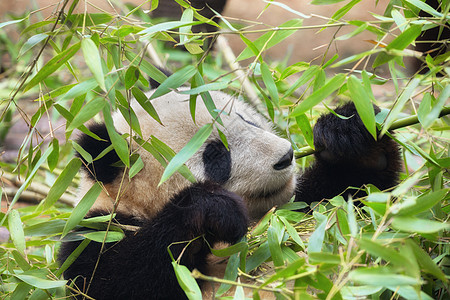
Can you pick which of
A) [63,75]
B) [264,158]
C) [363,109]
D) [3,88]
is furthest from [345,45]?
[363,109]

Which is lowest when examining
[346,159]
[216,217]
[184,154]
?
[346,159]

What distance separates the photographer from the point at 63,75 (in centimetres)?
451

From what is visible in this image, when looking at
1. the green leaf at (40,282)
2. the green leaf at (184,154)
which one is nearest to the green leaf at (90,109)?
the green leaf at (184,154)

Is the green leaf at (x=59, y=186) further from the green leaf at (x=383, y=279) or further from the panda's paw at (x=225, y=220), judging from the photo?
the green leaf at (x=383, y=279)

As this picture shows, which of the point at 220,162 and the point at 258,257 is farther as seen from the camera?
the point at 220,162

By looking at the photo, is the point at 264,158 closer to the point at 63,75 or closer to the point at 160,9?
the point at 160,9

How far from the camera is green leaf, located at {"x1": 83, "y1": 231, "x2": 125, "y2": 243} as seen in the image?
142cm

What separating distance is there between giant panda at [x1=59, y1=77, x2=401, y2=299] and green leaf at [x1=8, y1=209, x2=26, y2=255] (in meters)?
0.21

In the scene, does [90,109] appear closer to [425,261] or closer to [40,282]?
[40,282]

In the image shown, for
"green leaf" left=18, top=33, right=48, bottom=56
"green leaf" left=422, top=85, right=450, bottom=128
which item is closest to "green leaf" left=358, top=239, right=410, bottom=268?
"green leaf" left=422, top=85, right=450, bottom=128

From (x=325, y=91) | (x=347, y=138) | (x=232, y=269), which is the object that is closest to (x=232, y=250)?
(x=232, y=269)

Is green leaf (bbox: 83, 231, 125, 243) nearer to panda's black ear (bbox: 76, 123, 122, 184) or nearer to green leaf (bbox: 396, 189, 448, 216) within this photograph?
panda's black ear (bbox: 76, 123, 122, 184)

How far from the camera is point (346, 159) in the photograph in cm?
194

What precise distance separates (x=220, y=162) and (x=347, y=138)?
1.63ft
